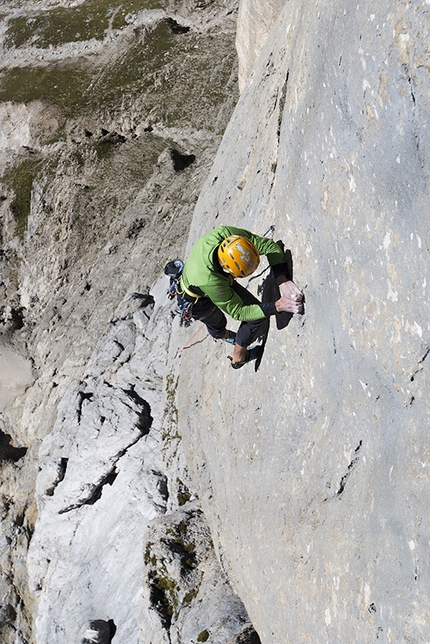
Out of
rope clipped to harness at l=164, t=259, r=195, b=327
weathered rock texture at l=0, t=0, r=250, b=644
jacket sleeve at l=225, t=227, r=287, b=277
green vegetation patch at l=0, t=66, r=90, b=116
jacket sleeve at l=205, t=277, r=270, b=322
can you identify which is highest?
jacket sleeve at l=225, t=227, r=287, b=277

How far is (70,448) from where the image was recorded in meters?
23.2

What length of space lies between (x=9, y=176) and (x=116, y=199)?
10.8 metres

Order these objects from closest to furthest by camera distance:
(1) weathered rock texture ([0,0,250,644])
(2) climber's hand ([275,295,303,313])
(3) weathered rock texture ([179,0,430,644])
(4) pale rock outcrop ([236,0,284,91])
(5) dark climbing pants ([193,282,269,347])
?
(3) weathered rock texture ([179,0,430,644]) < (2) climber's hand ([275,295,303,313]) < (5) dark climbing pants ([193,282,269,347]) < (1) weathered rock texture ([0,0,250,644]) < (4) pale rock outcrop ([236,0,284,91])

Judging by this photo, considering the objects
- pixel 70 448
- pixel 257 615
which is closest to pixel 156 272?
pixel 70 448

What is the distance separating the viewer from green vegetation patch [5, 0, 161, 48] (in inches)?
2056

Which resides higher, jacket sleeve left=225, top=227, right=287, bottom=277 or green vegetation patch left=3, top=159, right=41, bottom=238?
jacket sleeve left=225, top=227, right=287, bottom=277

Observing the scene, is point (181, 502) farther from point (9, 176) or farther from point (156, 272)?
point (9, 176)

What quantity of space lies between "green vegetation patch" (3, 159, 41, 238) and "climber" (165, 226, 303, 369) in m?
30.1

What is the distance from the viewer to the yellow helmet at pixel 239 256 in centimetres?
1044

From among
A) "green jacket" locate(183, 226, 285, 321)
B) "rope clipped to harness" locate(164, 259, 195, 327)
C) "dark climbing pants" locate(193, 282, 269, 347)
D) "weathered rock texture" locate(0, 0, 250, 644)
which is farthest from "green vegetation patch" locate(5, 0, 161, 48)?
"green jacket" locate(183, 226, 285, 321)

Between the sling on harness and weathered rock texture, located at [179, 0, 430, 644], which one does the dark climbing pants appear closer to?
the sling on harness

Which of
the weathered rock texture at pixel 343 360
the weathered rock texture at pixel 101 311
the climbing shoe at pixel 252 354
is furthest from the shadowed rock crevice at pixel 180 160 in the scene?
the climbing shoe at pixel 252 354

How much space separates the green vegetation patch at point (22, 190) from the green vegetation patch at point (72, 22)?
1801cm

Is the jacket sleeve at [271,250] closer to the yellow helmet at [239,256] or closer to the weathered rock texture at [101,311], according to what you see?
the yellow helmet at [239,256]
